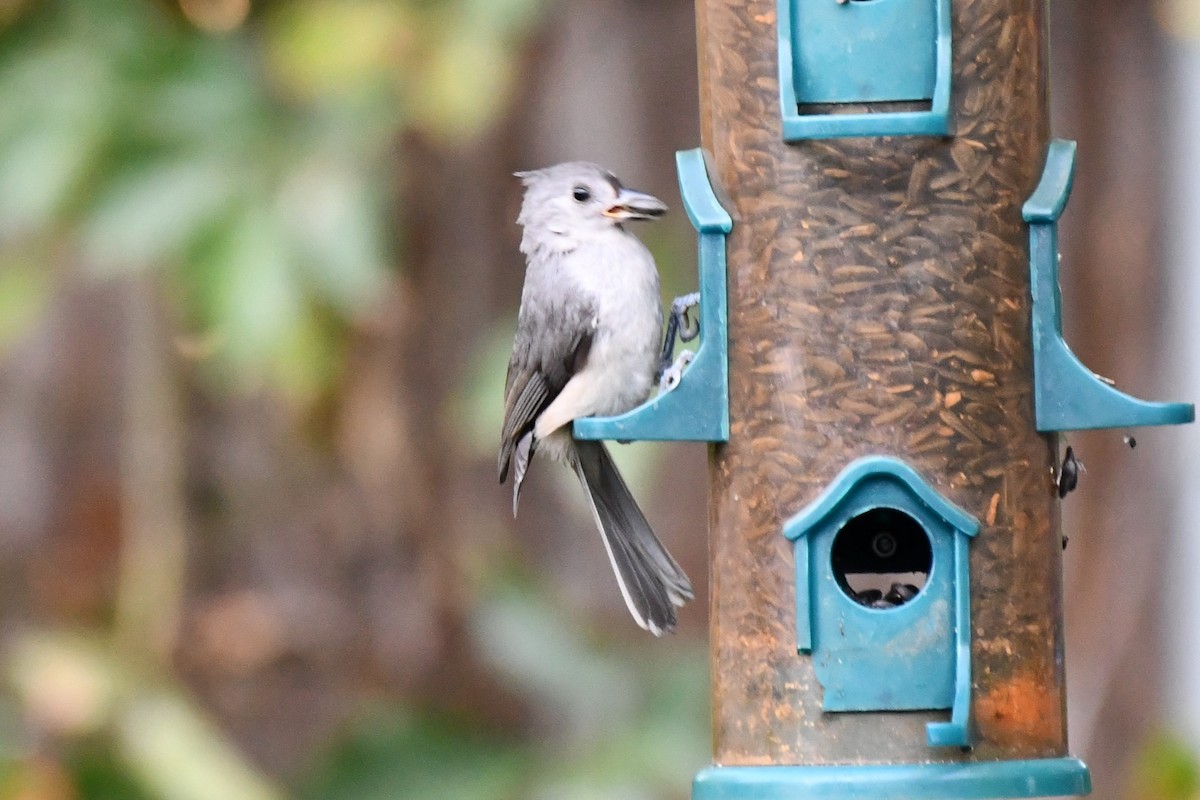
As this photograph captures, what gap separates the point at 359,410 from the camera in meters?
6.11

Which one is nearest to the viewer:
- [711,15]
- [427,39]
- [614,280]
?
[711,15]

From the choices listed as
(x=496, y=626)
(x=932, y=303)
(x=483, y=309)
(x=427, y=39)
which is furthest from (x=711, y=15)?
(x=483, y=309)

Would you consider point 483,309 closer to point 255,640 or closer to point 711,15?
point 255,640

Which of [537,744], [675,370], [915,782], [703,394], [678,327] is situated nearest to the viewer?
[915,782]

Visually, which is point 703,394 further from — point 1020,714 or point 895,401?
point 1020,714

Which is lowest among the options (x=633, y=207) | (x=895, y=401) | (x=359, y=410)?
(x=895, y=401)

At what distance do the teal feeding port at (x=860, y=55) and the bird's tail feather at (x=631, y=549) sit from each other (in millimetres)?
1119

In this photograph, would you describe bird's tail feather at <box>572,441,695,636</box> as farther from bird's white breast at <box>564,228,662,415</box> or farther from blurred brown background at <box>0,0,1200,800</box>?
bird's white breast at <box>564,228,662,415</box>

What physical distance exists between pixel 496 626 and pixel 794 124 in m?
1.95

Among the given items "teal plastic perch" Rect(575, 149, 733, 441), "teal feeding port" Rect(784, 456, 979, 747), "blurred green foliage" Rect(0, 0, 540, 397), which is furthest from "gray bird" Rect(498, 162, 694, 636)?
"teal feeding port" Rect(784, 456, 979, 747)

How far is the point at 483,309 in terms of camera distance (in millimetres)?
6109

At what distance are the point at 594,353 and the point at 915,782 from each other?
1.29 metres

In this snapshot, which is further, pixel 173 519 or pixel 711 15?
pixel 173 519

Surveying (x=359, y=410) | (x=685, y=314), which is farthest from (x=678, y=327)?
(x=359, y=410)
